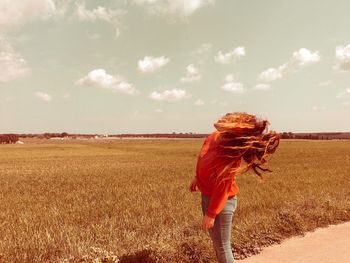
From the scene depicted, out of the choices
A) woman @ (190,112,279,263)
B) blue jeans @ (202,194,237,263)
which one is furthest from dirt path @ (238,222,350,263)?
woman @ (190,112,279,263)

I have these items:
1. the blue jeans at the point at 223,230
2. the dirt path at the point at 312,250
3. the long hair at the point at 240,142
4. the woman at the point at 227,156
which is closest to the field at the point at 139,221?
the dirt path at the point at 312,250

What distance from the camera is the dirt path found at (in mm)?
5547

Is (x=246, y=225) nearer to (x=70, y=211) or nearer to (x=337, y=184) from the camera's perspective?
(x=70, y=211)

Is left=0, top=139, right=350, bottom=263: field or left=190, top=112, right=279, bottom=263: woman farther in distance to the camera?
left=0, top=139, right=350, bottom=263: field

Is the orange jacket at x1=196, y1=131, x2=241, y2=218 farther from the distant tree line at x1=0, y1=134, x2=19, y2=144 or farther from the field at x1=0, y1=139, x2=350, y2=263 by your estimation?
the distant tree line at x1=0, y1=134, x2=19, y2=144

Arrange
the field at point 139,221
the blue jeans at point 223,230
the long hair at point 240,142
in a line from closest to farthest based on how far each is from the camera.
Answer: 1. the long hair at point 240,142
2. the blue jeans at point 223,230
3. the field at point 139,221

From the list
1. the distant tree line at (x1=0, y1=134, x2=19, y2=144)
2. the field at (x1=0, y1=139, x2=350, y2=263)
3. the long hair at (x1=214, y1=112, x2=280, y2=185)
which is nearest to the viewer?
Answer: the long hair at (x1=214, y1=112, x2=280, y2=185)

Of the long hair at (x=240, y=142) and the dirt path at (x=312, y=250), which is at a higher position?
the long hair at (x=240, y=142)

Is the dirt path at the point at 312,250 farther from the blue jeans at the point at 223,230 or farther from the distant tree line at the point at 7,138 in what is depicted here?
the distant tree line at the point at 7,138

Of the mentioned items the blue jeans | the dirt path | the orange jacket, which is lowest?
the dirt path

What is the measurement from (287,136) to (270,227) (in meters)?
128

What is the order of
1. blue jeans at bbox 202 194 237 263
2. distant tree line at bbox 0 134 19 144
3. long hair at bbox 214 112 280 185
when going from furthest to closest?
distant tree line at bbox 0 134 19 144, blue jeans at bbox 202 194 237 263, long hair at bbox 214 112 280 185

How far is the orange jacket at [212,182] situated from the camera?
3740 mm

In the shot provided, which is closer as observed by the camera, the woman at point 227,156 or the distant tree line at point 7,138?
the woman at point 227,156
